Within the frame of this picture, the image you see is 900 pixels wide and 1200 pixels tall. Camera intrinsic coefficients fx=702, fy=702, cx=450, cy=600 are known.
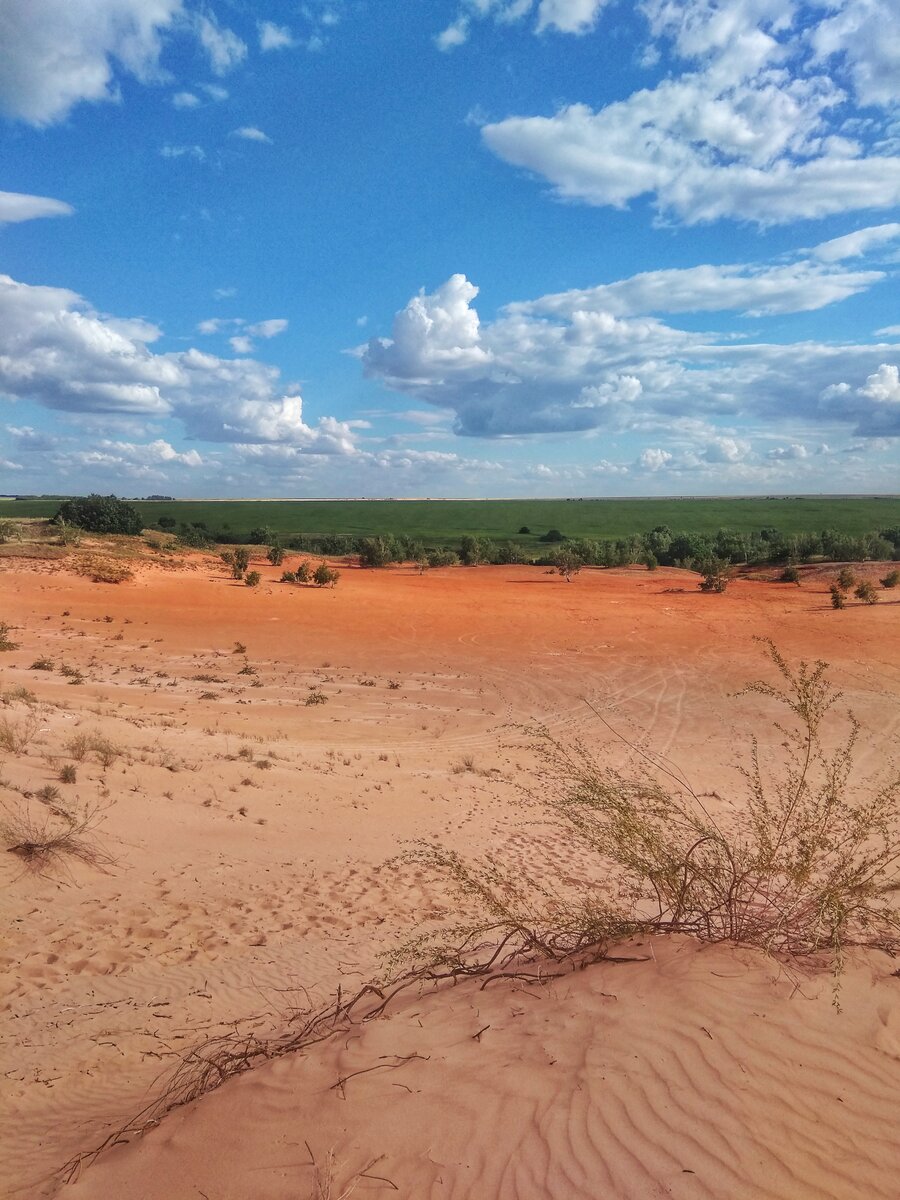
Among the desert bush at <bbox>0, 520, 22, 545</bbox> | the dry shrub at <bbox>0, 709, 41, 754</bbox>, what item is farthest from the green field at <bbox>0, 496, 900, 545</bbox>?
the dry shrub at <bbox>0, 709, 41, 754</bbox>

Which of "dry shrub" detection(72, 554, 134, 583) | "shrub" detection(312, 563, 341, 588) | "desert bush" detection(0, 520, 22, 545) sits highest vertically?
"desert bush" detection(0, 520, 22, 545)

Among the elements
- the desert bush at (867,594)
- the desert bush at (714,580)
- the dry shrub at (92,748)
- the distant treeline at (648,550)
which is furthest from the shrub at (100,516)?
the desert bush at (867,594)

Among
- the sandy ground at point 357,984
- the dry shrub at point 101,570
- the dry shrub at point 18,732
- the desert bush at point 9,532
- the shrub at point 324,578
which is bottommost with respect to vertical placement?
the sandy ground at point 357,984

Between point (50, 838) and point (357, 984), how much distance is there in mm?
3376

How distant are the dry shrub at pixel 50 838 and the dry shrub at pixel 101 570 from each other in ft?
70.2

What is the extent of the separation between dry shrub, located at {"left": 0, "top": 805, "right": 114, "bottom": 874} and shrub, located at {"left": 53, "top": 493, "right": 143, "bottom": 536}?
32.2m

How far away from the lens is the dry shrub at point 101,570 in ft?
85.9

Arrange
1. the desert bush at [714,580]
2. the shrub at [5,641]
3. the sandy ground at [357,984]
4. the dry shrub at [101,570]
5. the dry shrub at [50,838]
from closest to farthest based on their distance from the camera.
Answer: the sandy ground at [357,984] < the dry shrub at [50,838] < the shrub at [5,641] < the dry shrub at [101,570] < the desert bush at [714,580]

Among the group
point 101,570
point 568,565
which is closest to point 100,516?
point 101,570

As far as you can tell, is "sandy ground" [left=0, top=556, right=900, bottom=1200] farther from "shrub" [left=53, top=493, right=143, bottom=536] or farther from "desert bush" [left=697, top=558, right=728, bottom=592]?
"shrub" [left=53, top=493, right=143, bottom=536]

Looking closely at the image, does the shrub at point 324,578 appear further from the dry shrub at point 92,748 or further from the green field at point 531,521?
the green field at point 531,521

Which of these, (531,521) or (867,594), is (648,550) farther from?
(531,521)

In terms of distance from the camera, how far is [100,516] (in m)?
36.0

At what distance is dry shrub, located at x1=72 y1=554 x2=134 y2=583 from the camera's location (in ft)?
85.9
